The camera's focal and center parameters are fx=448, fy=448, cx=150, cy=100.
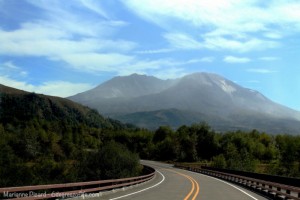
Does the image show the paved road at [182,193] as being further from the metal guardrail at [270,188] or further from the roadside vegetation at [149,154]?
the roadside vegetation at [149,154]

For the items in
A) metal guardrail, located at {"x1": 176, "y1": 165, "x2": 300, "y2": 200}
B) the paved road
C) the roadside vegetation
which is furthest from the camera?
the roadside vegetation

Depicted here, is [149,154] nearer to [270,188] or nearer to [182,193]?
[270,188]

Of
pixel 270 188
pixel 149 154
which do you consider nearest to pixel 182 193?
pixel 270 188

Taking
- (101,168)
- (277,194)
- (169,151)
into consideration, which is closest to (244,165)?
(101,168)

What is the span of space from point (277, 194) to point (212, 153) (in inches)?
5352

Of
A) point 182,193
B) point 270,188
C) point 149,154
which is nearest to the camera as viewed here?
point 182,193

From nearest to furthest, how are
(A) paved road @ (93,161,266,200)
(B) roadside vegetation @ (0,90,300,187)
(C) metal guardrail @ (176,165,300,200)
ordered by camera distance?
(C) metal guardrail @ (176,165,300,200), (A) paved road @ (93,161,266,200), (B) roadside vegetation @ (0,90,300,187)

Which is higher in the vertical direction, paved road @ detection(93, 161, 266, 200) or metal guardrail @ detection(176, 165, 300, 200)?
metal guardrail @ detection(176, 165, 300, 200)

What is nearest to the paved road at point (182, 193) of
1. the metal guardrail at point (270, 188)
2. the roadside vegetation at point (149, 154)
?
the metal guardrail at point (270, 188)

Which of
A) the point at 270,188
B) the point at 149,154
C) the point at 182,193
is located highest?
the point at 270,188

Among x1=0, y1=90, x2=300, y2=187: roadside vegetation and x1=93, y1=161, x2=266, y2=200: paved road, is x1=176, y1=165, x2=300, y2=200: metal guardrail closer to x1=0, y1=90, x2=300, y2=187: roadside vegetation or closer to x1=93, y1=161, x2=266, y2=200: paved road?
x1=93, y1=161, x2=266, y2=200: paved road

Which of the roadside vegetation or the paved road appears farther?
the roadside vegetation

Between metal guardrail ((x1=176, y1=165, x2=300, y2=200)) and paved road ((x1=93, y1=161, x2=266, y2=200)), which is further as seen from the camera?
paved road ((x1=93, y1=161, x2=266, y2=200))

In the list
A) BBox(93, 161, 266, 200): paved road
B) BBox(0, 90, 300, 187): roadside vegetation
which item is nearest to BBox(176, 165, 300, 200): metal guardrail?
BBox(93, 161, 266, 200): paved road
